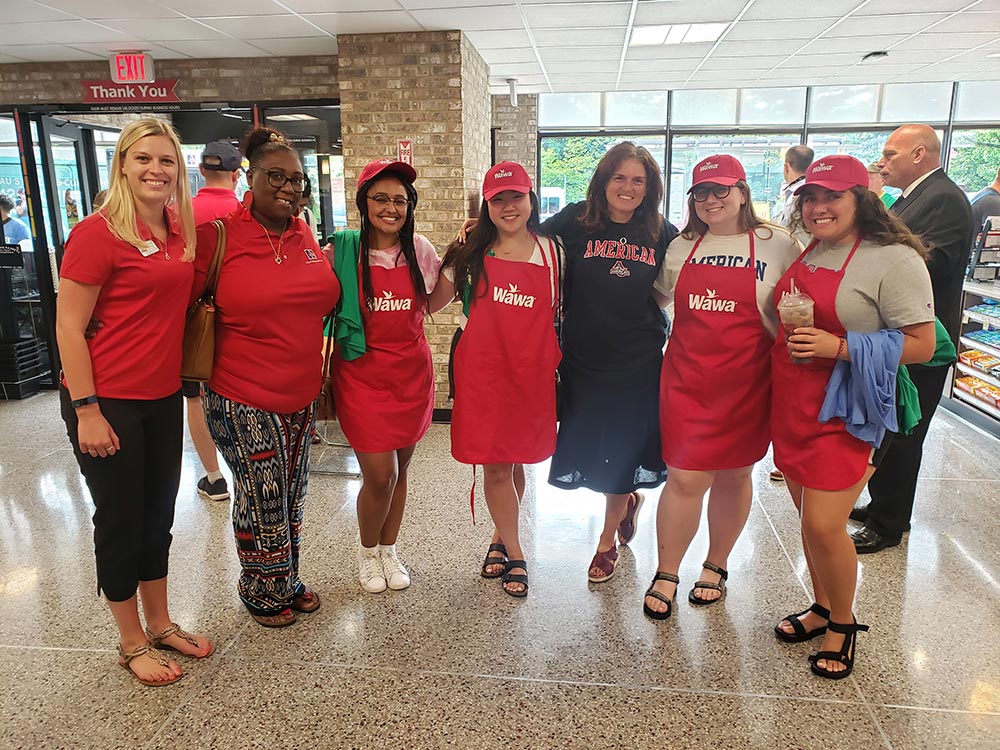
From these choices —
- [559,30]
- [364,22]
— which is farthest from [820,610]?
[364,22]

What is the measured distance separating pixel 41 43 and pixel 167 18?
1.42 metres

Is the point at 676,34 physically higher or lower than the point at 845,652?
higher

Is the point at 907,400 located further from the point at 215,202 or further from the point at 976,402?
the point at 976,402

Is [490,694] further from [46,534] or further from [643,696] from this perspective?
[46,534]

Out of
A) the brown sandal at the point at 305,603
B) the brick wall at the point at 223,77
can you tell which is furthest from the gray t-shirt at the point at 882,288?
the brick wall at the point at 223,77

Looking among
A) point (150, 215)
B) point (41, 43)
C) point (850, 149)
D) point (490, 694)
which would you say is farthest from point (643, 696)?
point (850, 149)

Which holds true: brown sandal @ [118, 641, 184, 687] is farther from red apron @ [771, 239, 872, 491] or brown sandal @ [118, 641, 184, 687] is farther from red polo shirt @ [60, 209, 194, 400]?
red apron @ [771, 239, 872, 491]

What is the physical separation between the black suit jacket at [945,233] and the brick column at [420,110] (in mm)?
3009

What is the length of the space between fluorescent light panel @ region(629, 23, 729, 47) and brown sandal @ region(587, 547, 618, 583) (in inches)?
154

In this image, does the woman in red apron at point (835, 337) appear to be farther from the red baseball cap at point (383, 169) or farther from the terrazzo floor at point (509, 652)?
the red baseball cap at point (383, 169)

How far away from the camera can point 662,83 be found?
724 cm

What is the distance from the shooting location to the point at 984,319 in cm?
464

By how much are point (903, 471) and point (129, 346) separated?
319cm

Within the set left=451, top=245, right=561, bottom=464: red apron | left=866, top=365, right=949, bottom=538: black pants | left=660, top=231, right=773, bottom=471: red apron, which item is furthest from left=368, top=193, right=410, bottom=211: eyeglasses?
left=866, top=365, right=949, bottom=538: black pants
